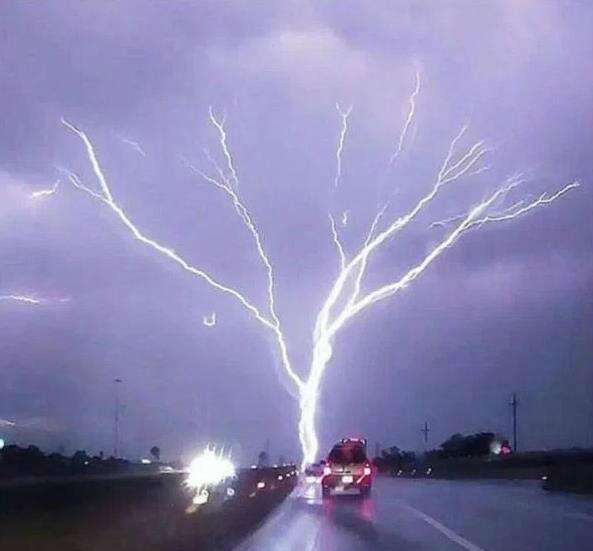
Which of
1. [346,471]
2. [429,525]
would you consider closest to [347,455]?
[346,471]

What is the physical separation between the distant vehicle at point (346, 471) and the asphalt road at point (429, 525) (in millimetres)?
3716

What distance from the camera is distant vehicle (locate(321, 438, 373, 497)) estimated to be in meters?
53.9

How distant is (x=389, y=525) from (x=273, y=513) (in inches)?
324

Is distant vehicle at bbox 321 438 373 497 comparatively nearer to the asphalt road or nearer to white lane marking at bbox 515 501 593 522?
the asphalt road

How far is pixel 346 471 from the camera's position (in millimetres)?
53969

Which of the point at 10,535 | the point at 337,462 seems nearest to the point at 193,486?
the point at 337,462

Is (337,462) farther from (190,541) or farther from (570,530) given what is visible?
(190,541)

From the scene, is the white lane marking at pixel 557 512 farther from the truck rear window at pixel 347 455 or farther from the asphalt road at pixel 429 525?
the truck rear window at pixel 347 455

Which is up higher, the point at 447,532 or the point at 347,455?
the point at 347,455

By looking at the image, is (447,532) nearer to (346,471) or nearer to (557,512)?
(557,512)

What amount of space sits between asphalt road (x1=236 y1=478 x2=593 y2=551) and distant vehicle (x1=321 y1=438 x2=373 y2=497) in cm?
372

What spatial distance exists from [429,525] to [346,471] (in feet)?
70.0

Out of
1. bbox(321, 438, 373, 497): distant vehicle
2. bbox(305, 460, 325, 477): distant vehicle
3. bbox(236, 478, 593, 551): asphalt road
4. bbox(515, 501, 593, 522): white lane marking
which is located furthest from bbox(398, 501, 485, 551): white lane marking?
bbox(305, 460, 325, 477): distant vehicle

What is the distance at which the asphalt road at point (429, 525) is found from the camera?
26.2 m
